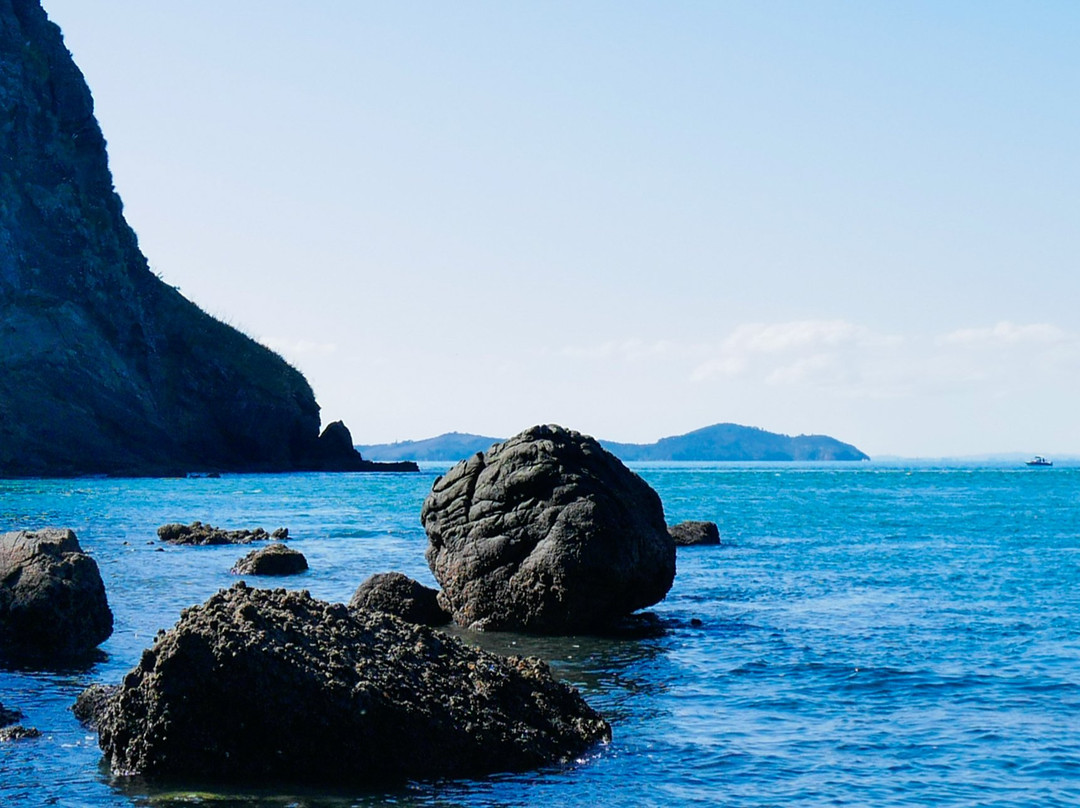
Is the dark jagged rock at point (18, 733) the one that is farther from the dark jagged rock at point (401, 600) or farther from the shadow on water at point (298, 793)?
the dark jagged rock at point (401, 600)

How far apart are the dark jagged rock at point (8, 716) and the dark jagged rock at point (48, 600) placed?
14.1 ft

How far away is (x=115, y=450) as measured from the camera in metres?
110

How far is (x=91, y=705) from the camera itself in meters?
14.3

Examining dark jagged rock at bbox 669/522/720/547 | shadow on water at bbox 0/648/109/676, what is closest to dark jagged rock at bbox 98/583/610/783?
shadow on water at bbox 0/648/109/676

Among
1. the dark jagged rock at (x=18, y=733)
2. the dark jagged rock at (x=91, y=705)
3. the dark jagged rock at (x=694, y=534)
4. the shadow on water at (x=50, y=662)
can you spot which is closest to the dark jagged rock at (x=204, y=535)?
the dark jagged rock at (x=694, y=534)

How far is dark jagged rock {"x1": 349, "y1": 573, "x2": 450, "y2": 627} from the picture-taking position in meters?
23.0

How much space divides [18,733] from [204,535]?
1251 inches

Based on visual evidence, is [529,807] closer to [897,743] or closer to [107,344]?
[897,743]

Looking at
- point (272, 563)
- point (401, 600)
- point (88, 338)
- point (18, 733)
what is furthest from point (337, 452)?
point (18, 733)

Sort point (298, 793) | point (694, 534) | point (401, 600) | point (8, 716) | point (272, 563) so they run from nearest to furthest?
point (298, 793)
point (8, 716)
point (401, 600)
point (272, 563)
point (694, 534)

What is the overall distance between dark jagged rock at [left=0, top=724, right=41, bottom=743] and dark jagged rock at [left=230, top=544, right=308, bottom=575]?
792 inches

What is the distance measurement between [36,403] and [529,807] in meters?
100

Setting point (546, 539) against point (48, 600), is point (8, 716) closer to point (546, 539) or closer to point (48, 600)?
point (48, 600)

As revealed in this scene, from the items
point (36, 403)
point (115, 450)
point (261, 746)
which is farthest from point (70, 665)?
point (115, 450)
